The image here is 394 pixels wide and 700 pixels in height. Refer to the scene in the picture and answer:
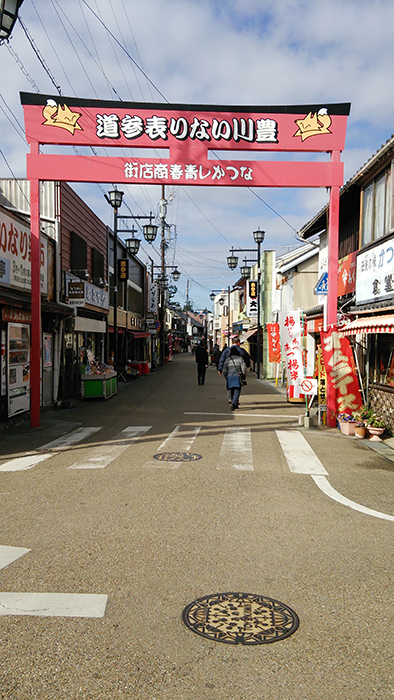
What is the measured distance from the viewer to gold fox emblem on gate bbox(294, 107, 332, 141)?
500 inches

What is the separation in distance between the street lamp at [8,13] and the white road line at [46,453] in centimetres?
628

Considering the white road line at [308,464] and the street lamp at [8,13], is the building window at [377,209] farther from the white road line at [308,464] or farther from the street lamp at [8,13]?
the street lamp at [8,13]

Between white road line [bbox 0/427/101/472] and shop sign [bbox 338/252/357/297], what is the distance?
793cm

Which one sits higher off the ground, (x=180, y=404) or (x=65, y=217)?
(x=65, y=217)

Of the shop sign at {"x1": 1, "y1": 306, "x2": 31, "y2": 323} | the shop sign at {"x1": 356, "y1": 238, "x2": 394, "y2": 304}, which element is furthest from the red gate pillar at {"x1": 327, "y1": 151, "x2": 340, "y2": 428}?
the shop sign at {"x1": 1, "y1": 306, "x2": 31, "y2": 323}

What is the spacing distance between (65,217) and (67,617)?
692 inches

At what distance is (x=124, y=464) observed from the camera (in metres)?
8.70

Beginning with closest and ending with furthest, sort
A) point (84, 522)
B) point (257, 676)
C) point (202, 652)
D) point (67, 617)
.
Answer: point (257, 676), point (202, 652), point (67, 617), point (84, 522)

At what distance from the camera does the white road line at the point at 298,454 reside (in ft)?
28.2

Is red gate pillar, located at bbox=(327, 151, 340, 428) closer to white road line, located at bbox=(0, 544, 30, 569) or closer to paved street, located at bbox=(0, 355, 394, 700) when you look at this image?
paved street, located at bbox=(0, 355, 394, 700)

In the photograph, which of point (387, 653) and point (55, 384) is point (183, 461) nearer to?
point (387, 653)

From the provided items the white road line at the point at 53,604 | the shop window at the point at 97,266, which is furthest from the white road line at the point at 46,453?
the shop window at the point at 97,266

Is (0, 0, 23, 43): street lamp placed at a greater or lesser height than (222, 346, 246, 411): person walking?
greater

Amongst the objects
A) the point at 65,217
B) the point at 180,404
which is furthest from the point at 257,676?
the point at 65,217
